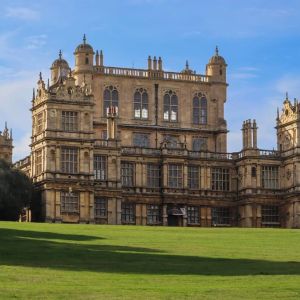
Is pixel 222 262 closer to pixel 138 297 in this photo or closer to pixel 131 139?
pixel 138 297

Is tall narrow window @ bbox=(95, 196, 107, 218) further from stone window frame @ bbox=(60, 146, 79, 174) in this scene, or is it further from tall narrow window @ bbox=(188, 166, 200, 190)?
tall narrow window @ bbox=(188, 166, 200, 190)

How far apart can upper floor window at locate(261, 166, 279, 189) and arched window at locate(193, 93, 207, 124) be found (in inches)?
359

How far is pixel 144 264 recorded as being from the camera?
38.1 m

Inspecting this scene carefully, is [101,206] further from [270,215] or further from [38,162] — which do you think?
[270,215]

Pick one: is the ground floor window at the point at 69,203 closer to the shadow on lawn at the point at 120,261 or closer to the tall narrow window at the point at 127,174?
the tall narrow window at the point at 127,174

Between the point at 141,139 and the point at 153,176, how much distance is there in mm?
6491

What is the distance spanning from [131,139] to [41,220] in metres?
16.0

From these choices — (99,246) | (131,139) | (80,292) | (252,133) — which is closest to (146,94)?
(131,139)

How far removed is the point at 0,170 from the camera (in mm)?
78875

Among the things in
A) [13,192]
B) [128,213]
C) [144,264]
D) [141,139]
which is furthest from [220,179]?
[144,264]

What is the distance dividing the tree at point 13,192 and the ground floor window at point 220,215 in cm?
1857

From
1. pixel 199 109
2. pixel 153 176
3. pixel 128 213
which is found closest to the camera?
pixel 128 213

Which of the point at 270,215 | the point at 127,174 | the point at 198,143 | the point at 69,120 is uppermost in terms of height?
the point at 69,120

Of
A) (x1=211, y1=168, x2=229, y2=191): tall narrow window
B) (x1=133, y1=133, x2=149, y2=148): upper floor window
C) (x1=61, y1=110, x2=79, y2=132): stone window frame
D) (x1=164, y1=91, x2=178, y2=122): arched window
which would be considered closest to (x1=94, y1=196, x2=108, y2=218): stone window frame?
(x1=61, y1=110, x2=79, y2=132): stone window frame
